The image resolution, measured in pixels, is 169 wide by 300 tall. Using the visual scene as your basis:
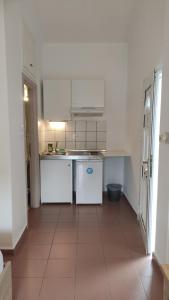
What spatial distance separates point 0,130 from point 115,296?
6.00 ft

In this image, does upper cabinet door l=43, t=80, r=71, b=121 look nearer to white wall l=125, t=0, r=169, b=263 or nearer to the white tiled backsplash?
the white tiled backsplash

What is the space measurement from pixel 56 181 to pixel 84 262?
181 cm

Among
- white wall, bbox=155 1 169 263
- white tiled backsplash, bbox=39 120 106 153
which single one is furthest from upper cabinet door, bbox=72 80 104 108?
white wall, bbox=155 1 169 263

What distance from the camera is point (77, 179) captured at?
3.98 metres

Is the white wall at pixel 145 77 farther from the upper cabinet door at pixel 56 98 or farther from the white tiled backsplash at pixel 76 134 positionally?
the upper cabinet door at pixel 56 98

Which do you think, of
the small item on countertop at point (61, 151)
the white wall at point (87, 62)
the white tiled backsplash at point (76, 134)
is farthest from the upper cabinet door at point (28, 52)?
the small item on countertop at point (61, 151)

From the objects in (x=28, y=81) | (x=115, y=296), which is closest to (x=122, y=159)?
(x=28, y=81)

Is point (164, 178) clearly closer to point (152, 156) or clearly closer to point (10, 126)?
point (152, 156)

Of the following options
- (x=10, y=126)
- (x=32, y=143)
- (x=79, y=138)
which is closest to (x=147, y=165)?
(x=10, y=126)

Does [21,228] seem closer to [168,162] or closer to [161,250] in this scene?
[161,250]

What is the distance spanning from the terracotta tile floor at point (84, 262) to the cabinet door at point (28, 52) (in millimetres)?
2199

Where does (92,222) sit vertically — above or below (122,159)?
below

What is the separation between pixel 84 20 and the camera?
11.9 ft

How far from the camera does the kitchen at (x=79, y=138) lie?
7.11 feet
